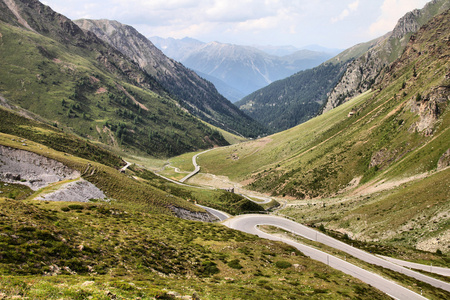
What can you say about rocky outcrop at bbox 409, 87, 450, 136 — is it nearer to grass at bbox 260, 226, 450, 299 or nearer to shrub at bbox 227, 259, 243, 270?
grass at bbox 260, 226, 450, 299

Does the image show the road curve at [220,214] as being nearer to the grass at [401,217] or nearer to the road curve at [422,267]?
the grass at [401,217]

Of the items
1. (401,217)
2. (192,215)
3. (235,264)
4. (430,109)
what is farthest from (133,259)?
(430,109)

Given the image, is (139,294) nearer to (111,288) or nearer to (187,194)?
(111,288)

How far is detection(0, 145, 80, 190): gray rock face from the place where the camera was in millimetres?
52531

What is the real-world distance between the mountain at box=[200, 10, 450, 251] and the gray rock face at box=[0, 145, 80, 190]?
214ft

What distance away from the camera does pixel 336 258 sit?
47469 mm

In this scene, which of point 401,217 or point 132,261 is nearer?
point 132,261

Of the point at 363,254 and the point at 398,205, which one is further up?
the point at 398,205

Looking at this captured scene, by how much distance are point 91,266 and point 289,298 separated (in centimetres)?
1874

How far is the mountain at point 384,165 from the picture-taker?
61.2m

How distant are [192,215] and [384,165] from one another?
66.5 meters

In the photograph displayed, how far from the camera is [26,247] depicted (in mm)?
22688

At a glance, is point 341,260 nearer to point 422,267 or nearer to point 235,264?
point 422,267

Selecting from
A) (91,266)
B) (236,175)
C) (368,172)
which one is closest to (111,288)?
(91,266)
